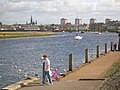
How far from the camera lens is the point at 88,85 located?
60.0 feet

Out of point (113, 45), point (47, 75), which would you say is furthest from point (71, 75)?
point (113, 45)

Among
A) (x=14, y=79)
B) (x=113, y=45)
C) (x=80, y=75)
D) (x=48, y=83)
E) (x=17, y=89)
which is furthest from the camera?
(x=113, y=45)

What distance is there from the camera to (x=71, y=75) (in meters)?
24.8

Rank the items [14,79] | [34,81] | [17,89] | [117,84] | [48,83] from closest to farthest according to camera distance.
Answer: [117,84] < [17,89] < [48,83] < [34,81] < [14,79]

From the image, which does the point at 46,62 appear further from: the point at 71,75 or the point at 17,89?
the point at 71,75

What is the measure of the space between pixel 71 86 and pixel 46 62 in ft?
7.14

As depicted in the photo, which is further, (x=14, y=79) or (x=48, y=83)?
(x=14, y=79)

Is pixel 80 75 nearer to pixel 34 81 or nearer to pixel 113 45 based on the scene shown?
pixel 34 81

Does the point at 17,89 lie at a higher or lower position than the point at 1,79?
higher

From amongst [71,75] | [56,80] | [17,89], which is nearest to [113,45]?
[71,75]

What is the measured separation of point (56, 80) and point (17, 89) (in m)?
4.32

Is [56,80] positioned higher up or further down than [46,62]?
further down

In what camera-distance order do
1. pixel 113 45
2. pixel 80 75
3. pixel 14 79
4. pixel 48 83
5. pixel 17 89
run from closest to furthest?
pixel 17 89, pixel 48 83, pixel 80 75, pixel 14 79, pixel 113 45

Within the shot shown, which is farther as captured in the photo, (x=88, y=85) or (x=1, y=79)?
(x=1, y=79)
